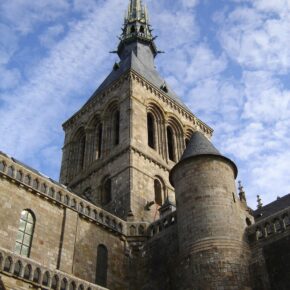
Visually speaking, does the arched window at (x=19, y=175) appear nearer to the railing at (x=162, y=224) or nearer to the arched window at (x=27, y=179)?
the arched window at (x=27, y=179)

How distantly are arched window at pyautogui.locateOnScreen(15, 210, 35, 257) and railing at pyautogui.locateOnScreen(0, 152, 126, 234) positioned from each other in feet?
3.40

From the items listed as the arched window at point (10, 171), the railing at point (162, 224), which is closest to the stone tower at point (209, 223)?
the railing at point (162, 224)

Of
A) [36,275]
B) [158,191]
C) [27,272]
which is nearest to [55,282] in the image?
[36,275]

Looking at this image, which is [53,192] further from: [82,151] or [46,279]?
[82,151]

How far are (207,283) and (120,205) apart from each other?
28.1 feet

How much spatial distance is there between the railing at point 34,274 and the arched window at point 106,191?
33.6ft

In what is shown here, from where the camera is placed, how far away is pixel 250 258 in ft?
52.4

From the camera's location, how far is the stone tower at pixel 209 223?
1549cm

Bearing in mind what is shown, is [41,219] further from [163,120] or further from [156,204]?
[163,120]

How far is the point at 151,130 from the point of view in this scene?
95.7 ft

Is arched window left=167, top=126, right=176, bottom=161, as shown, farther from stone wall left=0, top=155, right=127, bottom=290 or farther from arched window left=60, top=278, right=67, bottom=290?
arched window left=60, top=278, right=67, bottom=290

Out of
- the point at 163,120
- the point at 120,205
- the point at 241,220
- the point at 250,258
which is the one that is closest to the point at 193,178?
the point at 241,220

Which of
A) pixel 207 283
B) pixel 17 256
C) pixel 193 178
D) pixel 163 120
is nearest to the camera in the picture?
pixel 17 256

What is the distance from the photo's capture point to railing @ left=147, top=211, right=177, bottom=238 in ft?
64.2
